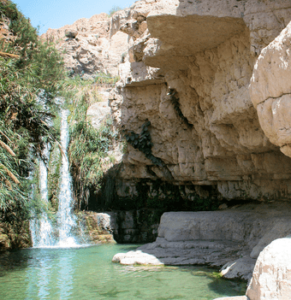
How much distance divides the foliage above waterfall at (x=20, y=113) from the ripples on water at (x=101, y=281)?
4.77 feet

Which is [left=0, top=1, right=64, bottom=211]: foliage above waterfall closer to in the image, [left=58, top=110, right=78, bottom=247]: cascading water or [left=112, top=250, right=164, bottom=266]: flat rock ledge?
[left=58, top=110, right=78, bottom=247]: cascading water

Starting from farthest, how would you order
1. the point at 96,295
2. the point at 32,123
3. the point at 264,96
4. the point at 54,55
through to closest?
the point at 54,55
the point at 32,123
the point at 96,295
the point at 264,96

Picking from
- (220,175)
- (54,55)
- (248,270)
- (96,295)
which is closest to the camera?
(96,295)

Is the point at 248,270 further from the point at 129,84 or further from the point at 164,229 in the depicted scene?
the point at 129,84

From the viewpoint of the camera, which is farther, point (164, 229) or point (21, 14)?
point (21, 14)

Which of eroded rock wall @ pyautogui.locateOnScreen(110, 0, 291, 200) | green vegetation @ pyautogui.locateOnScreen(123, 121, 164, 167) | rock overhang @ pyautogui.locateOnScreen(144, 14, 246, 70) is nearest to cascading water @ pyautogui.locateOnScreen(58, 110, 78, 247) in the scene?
eroded rock wall @ pyautogui.locateOnScreen(110, 0, 291, 200)

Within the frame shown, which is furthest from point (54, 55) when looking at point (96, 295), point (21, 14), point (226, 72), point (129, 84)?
point (96, 295)

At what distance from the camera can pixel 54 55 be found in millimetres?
11758

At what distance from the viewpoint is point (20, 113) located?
7957 millimetres

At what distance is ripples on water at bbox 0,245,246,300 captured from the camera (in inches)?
190

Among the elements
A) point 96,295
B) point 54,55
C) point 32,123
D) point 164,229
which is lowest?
point 96,295

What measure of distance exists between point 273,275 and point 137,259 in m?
4.35

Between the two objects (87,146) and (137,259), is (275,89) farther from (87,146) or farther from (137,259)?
(87,146)

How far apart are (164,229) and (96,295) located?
3.42 metres
